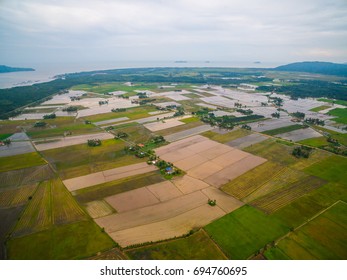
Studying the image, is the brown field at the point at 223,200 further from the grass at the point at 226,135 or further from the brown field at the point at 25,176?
the brown field at the point at 25,176

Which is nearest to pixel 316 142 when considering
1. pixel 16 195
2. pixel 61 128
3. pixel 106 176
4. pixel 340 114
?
pixel 340 114

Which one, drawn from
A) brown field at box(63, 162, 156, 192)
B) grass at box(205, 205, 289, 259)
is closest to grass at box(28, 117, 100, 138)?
brown field at box(63, 162, 156, 192)

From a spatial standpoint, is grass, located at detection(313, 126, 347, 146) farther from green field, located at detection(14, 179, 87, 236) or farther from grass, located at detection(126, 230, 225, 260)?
green field, located at detection(14, 179, 87, 236)

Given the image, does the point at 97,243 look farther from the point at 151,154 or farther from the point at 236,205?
the point at 151,154

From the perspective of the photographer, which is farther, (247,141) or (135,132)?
(135,132)

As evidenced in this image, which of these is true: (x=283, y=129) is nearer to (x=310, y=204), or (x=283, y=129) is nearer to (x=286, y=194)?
(x=286, y=194)

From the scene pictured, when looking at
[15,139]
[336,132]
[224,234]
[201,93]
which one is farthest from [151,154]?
[201,93]

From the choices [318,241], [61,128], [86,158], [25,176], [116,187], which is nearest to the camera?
[318,241]
